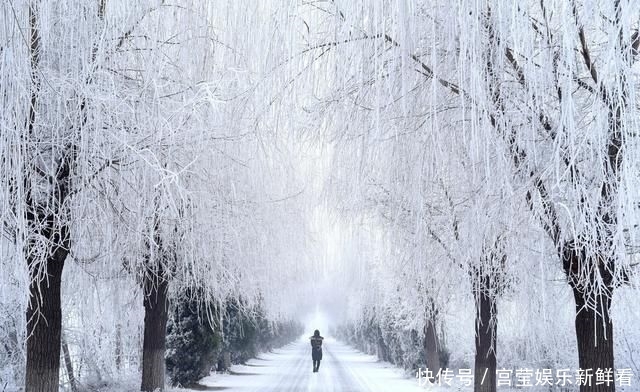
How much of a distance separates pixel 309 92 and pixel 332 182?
1259 millimetres

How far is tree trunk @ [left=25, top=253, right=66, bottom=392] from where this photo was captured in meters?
7.49

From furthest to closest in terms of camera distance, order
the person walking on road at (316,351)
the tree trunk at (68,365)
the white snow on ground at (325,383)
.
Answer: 1. the person walking on road at (316,351)
2. the white snow on ground at (325,383)
3. the tree trunk at (68,365)

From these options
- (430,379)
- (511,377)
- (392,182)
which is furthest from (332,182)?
(430,379)

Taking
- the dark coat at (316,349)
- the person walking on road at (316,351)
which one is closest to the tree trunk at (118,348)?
the person walking on road at (316,351)

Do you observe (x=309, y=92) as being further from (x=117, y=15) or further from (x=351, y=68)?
(x=117, y=15)

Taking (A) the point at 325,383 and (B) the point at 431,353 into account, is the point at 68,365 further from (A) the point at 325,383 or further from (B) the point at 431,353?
(B) the point at 431,353

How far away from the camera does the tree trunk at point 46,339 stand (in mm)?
7488

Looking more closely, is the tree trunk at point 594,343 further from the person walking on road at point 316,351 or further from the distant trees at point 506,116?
the person walking on road at point 316,351

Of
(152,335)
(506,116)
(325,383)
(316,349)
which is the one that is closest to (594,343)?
(506,116)

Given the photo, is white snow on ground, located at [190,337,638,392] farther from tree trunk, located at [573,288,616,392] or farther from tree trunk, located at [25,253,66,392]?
tree trunk, located at [25,253,66,392]

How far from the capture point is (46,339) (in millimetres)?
7652

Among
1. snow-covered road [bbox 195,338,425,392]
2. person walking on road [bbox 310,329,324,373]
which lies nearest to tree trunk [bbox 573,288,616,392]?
snow-covered road [bbox 195,338,425,392]

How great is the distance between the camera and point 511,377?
16.1 m

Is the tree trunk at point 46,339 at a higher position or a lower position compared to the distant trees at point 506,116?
lower
